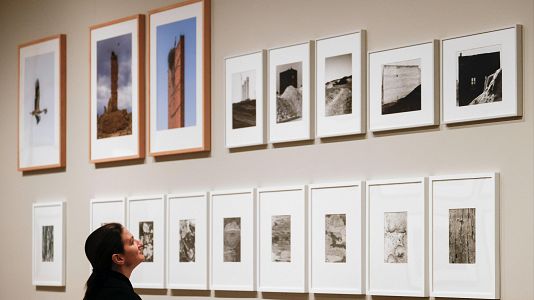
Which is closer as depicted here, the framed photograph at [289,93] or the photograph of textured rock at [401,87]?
the photograph of textured rock at [401,87]

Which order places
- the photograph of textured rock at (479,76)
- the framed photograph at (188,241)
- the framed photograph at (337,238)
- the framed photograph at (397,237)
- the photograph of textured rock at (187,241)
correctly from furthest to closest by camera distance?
the photograph of textured rock at (187,241) < the framed photograph at (188,241) < the framed photograph at (337,238) < the framed photograph at (397,237) < the photograph of textured rock at (479,76)

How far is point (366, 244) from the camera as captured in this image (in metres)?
6.33

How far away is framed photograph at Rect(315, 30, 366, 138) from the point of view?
643cm

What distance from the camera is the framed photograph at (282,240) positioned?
6746mm

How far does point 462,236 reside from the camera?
19.1 ft

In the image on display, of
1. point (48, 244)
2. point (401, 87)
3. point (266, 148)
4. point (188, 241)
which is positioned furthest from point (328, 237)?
point (48, 244)

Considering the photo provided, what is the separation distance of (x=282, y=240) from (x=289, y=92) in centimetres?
109


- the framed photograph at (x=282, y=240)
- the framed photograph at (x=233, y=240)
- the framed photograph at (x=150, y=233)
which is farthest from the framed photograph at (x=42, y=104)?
the framed photograph at (x=282, y=240)

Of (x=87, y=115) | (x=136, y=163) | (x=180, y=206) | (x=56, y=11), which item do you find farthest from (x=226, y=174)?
(x=56, y=11)

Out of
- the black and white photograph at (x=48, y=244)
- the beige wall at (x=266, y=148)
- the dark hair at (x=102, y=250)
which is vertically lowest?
the black and white photograph at (x=48, y=244)

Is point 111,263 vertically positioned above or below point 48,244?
above

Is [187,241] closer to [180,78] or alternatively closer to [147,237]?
[147,237]

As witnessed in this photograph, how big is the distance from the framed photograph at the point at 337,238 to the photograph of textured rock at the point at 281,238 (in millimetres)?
233

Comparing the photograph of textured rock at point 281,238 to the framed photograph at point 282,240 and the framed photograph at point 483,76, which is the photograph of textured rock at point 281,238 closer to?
the framed photograph at point 282,240
